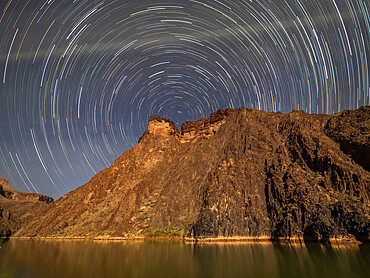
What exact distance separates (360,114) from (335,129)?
10231 millimetres

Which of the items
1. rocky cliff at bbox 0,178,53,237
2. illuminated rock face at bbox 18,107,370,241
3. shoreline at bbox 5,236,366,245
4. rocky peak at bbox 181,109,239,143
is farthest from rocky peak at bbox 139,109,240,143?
rocky cliff at bbox 0,178,53,237

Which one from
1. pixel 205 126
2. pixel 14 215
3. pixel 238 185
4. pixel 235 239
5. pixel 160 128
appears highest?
pixel 205 126

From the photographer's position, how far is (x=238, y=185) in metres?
90.6

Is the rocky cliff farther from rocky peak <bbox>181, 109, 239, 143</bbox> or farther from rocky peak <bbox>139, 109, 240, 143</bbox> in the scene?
rocky peak <bbox>181, 109, 239, 143</bbox>

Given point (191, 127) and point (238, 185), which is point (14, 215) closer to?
point (191, 127)

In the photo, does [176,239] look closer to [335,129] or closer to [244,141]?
[244,141]

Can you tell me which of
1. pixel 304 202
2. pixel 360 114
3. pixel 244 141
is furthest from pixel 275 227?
pixel 360 114

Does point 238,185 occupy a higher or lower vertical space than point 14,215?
higher

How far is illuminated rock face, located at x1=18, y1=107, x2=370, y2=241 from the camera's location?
72.9 meters

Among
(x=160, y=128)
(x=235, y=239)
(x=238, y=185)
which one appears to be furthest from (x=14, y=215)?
(x=235, y=239)

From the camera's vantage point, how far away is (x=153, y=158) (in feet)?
404

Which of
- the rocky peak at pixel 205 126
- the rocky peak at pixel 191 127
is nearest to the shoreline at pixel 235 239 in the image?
the rocky peak at pixel 191 127

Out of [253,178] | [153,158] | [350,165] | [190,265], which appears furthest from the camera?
[153,158]

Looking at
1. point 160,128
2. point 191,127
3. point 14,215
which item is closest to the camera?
point 14,215
